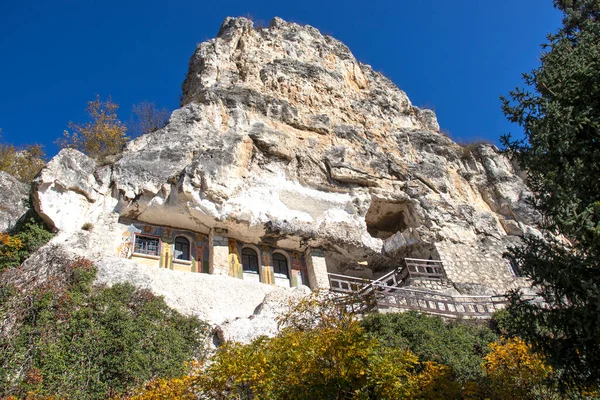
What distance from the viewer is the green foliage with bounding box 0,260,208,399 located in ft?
33.3

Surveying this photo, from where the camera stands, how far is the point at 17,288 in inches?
465

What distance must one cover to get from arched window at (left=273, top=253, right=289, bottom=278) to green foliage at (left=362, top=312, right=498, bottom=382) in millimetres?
5436

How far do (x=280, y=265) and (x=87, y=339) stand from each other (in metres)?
9.09

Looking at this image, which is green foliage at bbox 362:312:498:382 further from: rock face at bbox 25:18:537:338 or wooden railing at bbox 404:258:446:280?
rock face at bbox 25:18:537:338

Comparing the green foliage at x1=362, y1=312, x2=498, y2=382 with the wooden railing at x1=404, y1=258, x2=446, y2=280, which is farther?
the wooden railing at x1=404, y1=258, x2=446, y2=280

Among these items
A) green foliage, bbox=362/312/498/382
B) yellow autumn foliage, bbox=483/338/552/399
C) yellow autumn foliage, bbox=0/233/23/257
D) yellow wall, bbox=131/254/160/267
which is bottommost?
yellow autumn foliage, bbox=483/338/552/399

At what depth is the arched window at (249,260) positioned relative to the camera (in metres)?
18.3

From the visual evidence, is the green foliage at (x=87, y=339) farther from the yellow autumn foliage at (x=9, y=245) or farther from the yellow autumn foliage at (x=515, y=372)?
the yellow autumn foliage at (x=515, y=372)

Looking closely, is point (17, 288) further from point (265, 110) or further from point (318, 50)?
point (318, 50)

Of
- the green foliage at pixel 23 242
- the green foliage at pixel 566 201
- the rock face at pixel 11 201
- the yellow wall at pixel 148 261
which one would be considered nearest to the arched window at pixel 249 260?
the yellow wall at pixel 148 261


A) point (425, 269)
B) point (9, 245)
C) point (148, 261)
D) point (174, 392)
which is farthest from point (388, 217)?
point (174, 392)

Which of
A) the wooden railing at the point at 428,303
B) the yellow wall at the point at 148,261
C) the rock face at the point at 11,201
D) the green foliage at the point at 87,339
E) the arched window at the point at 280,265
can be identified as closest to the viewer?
the green foliage at the point at 87,339

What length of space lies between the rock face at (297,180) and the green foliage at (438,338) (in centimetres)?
481

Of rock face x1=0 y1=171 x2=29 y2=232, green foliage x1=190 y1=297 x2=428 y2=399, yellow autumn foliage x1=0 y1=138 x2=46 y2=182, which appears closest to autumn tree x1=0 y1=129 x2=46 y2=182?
yellow autumn foliage x1=0 y1=138 x2=46 y2=182
